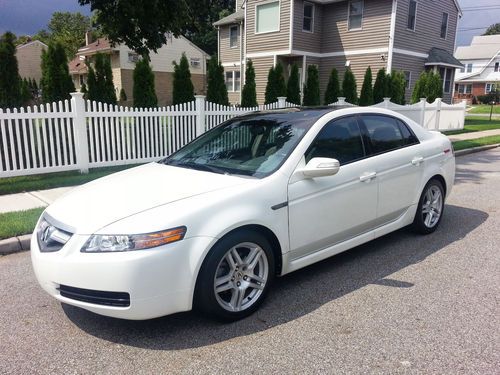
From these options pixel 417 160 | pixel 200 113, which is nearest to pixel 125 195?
pixel 417 160

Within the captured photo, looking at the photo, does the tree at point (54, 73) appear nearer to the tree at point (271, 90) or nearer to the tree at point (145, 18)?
the tree at point (145, 18)

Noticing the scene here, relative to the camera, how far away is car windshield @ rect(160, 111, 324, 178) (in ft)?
12.6

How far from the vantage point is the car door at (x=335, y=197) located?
3689mm

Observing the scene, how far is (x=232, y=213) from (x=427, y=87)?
19969 mm

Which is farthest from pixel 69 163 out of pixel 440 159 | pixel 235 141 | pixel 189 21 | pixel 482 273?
pixel 482 273

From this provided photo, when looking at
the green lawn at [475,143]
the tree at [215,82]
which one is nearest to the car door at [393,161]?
the tree at [215,82]

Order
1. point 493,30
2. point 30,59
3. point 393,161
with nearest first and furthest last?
point 393,161
point 30,59
point 493,30

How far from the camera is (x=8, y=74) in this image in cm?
869

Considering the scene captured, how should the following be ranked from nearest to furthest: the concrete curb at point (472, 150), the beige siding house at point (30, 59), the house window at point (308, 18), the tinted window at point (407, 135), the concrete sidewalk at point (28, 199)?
the tinted window at point (407, 135) → the concrete sidewalk at point (28, 199) → the concrete curb at point (472, 150) → the house window at point (308, 18) → the beige siding house at point (30, 59)

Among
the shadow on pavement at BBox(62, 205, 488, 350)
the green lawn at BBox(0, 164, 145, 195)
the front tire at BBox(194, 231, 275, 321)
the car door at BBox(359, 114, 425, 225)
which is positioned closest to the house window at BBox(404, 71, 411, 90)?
the green lawn at BBox(0, 164, 145, 195)

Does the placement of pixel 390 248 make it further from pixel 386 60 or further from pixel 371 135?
pixel 386 60

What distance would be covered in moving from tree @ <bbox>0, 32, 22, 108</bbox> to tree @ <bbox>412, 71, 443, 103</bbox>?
17474 millimetres

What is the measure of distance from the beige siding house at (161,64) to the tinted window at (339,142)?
30.4 metres

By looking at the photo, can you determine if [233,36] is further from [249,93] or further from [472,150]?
[472,150]
